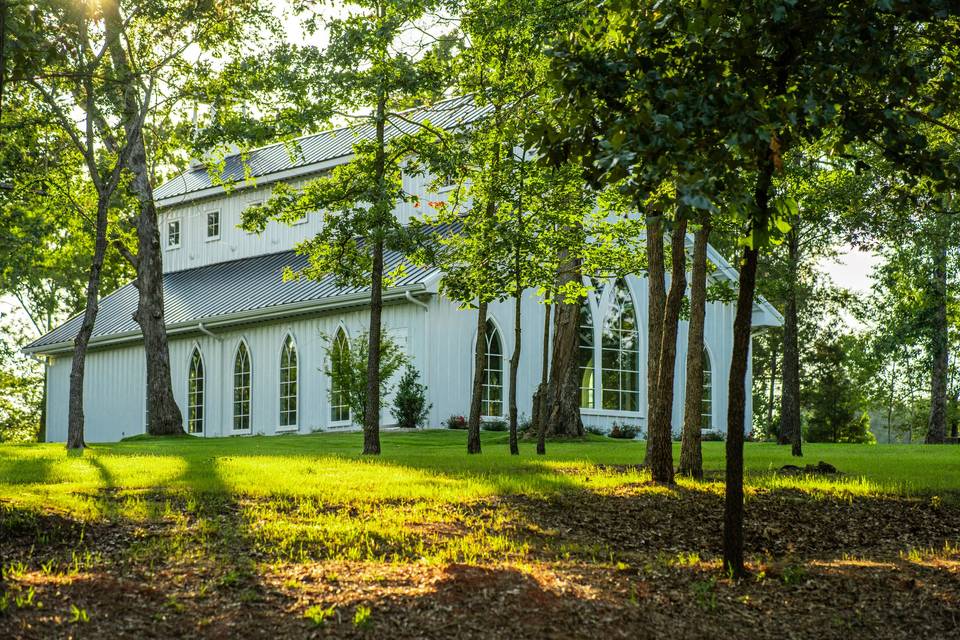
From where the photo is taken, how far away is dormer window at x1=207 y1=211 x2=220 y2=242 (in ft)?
122

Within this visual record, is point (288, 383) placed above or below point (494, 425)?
above

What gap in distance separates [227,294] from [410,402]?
904cm

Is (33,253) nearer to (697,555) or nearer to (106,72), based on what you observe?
(106,72)

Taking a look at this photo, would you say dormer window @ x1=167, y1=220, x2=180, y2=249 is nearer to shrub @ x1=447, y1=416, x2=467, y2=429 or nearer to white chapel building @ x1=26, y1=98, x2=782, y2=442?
white chapel building @ x1=26, y1=98, x2=782, y2=442

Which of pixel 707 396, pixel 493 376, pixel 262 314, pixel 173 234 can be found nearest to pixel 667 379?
pixel 493 376

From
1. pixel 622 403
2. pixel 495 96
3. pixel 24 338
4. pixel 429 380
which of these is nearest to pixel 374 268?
pixel 495 96

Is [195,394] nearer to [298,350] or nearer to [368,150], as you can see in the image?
[298,350]

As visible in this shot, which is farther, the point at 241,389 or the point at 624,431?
the point at 241,389

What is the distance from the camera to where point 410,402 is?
26266 millimetres

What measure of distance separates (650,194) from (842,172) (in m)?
→ 8.81

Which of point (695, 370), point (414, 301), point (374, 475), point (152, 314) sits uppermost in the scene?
point (414, 301)

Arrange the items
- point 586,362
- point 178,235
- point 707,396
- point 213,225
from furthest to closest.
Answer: point 178,235 → point 213,225 → point 707,396 → point 586,362

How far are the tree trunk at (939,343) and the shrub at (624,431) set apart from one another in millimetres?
8268

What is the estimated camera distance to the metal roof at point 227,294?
27.7 meters
